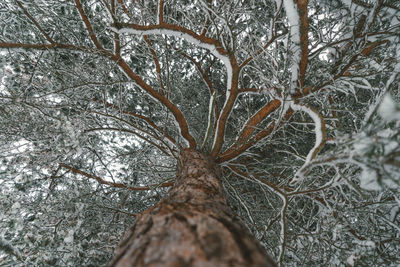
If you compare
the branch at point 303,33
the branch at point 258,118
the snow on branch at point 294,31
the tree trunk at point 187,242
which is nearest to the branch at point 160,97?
the branch at point 258,118

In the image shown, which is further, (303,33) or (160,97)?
(160,97)

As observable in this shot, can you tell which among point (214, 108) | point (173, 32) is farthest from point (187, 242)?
point (173, 32)

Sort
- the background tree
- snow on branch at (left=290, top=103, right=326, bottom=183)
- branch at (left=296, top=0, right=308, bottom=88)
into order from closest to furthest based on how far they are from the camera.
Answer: snow on branch at (left=290, top=103, right=326, bottom=183), branch at (left=296, top=0, right=308, bottom=88), the background tree

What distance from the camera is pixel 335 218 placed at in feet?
9.34

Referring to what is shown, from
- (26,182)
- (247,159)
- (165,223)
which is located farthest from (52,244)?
(247,159)

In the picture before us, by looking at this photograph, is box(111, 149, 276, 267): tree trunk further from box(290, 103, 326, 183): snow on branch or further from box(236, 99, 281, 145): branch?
box(236, 99, 281, 145): branch

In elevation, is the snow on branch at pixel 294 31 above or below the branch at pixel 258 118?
above

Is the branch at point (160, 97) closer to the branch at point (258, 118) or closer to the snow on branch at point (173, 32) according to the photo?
the snow on branch at point (173, 32)

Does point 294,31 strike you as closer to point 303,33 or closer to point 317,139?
point 303,33

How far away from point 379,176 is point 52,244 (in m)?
3.50

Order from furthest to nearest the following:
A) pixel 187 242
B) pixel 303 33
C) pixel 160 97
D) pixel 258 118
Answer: pixel 258 118 → pixel 160 97 → pixel 303 33 → pixel 187 242

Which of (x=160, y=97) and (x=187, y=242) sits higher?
(x=160, y=97)

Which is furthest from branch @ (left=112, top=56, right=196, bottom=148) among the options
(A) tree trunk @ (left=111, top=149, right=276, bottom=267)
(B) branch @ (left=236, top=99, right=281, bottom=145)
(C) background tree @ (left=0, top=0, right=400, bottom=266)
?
(A) tree trunk @ (left=111, top=149, right=276, bottom=267)

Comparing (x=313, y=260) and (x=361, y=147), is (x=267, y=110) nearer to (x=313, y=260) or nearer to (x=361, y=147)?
(x=361, y=147)
